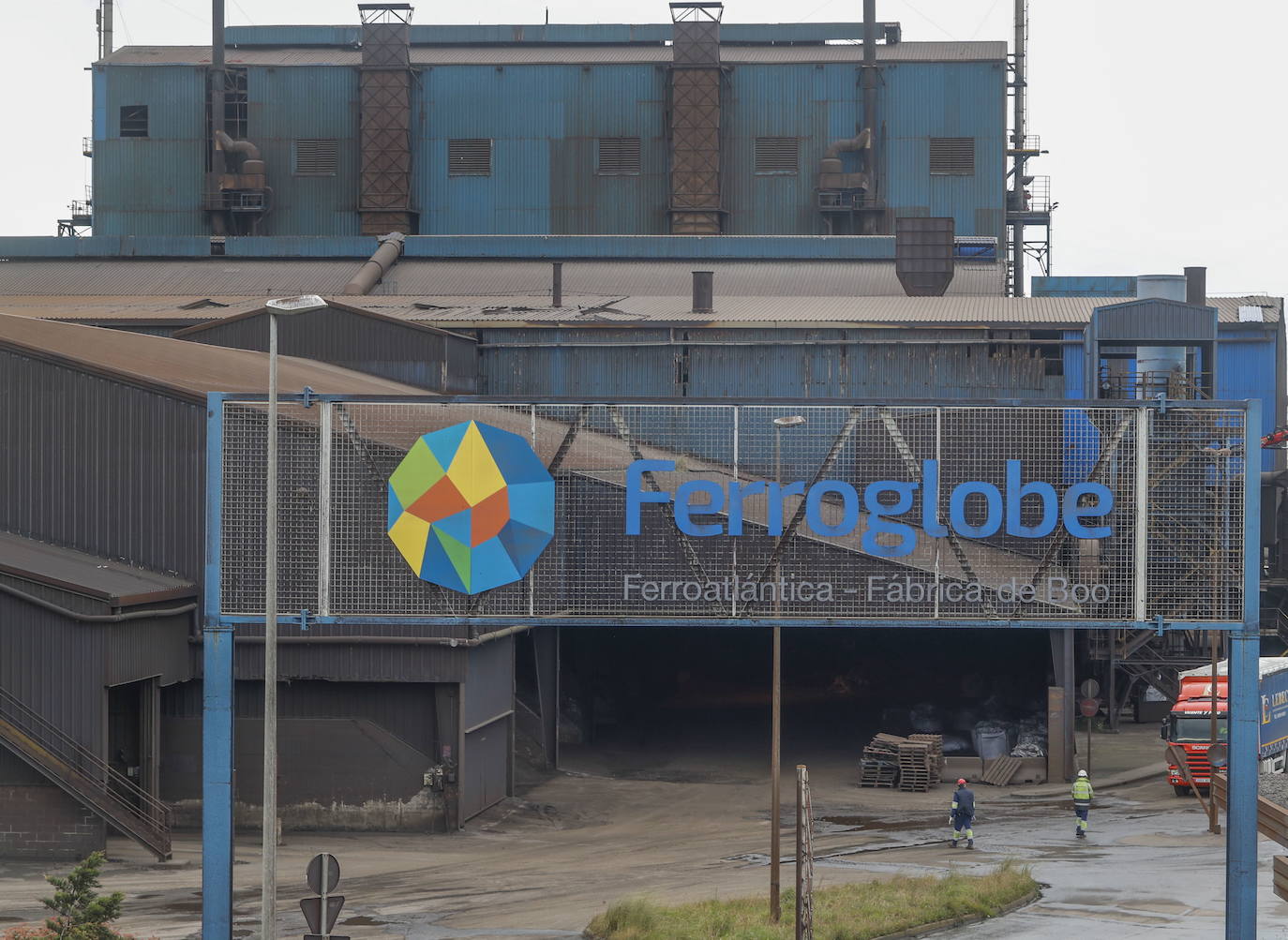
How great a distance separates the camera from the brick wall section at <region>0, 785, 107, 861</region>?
99.9ft

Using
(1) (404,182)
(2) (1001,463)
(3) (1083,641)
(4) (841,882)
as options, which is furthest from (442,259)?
(2) (1001,463)

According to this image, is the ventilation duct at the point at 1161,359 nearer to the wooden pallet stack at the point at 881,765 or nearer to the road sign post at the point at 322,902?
the wooden pallet stack at the point at 881,765

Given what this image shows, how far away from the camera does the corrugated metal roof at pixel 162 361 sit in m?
34.2

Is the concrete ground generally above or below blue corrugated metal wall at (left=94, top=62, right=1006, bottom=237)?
below

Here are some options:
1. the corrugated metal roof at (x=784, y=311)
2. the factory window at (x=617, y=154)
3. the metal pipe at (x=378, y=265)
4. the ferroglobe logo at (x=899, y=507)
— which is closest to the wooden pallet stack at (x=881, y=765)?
the corrugated metal roof at (x=784, y=311)

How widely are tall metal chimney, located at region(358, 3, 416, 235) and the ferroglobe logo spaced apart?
4995 cm

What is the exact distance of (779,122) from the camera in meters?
71.2

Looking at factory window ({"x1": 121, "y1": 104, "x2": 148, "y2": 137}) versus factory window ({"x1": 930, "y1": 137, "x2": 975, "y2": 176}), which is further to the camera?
factory window ({"x1": 121, "y1": 104, "x2": 148, "y2": 137})

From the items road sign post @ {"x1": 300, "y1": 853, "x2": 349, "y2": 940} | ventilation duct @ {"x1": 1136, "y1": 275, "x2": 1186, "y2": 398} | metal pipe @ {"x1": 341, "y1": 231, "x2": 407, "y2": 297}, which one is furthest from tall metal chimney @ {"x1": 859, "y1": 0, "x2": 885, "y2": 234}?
road sign post @ {"x1": 300, "y1": 853, "x2": 349, "y2": 940}

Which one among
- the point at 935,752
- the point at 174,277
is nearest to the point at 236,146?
the point at 174,277

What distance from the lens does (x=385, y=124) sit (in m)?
70.6

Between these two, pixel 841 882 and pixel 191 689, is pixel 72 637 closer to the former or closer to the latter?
pixel 191 689

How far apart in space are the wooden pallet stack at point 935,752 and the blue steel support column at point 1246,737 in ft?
70.2

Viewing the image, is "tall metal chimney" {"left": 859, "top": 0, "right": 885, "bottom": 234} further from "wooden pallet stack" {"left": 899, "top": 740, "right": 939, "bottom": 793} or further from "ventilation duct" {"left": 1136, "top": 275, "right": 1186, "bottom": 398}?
"wooden pallet stack" {"left": 899, "top": 740, "right": 939, "bottom": 793}
